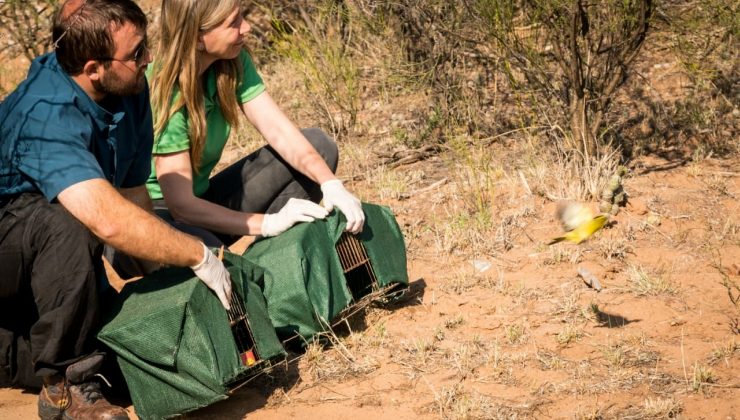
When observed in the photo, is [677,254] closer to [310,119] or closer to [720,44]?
[720,44]

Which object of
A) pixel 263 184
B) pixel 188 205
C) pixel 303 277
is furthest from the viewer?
pixel 263 184

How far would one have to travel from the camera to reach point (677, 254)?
4129 mm

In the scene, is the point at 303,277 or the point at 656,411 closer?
the point at 656,411

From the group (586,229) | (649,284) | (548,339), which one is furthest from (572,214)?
(548,339)

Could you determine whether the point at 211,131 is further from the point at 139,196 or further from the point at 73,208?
the point at 73,208

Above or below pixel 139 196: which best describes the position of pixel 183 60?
above

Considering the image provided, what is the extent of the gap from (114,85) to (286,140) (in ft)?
3.15

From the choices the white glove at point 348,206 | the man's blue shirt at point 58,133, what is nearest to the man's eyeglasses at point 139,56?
the man's blue shirt at point 58,133

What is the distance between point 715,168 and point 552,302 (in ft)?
5.91

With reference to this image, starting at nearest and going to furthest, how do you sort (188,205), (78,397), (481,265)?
1. (78,397)
2. (188,205)
3. (481,265)

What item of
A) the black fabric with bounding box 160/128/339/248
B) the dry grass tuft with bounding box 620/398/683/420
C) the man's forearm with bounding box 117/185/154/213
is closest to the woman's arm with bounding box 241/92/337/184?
the black fabric with bounding box 160/128/339/248

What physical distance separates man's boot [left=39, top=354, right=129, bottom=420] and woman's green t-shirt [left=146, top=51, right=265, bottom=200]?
0.94 metres

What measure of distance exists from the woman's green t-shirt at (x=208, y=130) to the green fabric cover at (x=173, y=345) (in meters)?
0.69

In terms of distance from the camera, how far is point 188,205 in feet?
11.9
